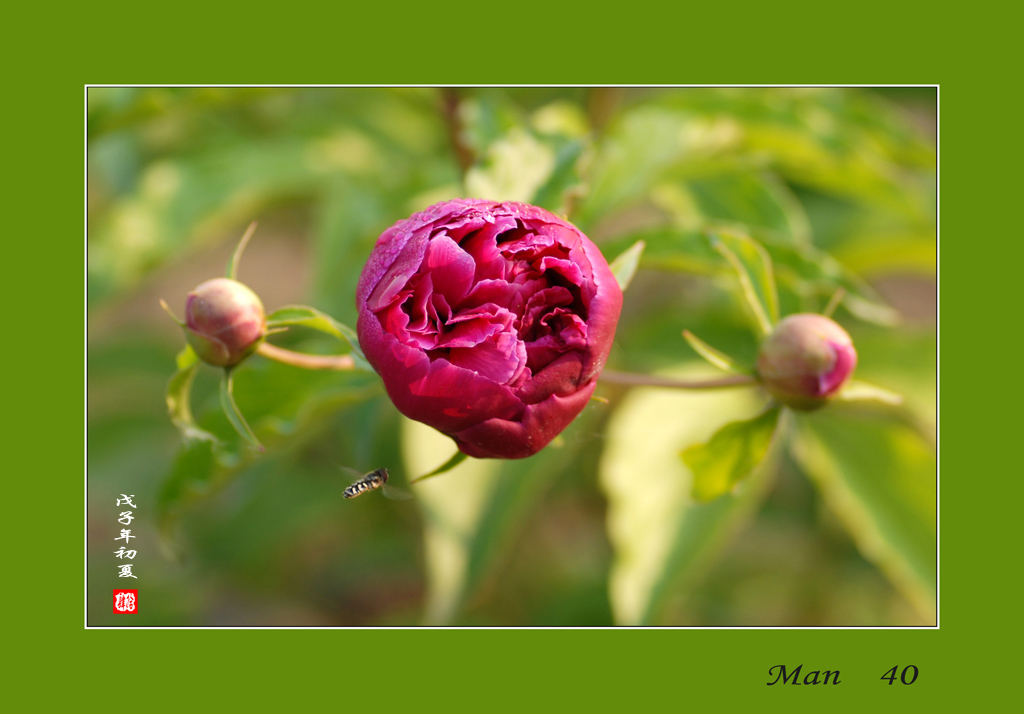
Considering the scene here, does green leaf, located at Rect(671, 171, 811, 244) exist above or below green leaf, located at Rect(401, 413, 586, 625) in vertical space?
above

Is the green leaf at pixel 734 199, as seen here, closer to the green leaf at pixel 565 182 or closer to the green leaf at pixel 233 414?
the green leaf at pixel 565 182

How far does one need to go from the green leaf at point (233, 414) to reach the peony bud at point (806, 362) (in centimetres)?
65

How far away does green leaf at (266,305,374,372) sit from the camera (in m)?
1.04

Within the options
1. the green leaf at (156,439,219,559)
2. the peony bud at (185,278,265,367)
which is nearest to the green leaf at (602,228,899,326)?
the peony bud at (185,278,265,367)

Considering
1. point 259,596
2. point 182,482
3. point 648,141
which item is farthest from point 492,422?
point 259,596

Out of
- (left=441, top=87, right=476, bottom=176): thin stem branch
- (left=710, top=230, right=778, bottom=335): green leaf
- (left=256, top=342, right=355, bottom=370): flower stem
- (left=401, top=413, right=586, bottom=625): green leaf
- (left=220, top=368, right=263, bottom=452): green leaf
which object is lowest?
(left=401, top=413, right=586, bottom=625): green leaf

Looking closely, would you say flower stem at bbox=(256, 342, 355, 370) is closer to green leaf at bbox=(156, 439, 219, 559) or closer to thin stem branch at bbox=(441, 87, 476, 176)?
green leaf at bbox=(156, 439, 219, 559)

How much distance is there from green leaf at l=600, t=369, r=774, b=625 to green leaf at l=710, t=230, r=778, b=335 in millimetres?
450

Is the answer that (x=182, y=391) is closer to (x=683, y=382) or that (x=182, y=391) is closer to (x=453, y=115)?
(x=683, y=382)

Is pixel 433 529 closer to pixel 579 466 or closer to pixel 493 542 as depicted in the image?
pixel 493 542

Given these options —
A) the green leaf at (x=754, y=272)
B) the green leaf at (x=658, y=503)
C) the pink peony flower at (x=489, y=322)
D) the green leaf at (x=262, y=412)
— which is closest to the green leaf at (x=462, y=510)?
the green leaf at (x=658, y=503)

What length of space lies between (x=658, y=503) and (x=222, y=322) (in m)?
0.90

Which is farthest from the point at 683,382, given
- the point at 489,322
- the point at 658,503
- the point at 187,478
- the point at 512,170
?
the point at 187,478

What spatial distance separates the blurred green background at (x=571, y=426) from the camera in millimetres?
1540
